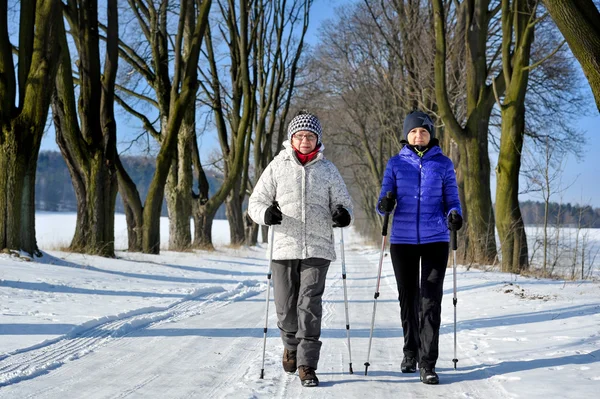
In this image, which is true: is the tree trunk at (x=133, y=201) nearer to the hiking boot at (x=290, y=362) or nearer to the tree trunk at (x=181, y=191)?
the tree trunk at (x=181, y=191)

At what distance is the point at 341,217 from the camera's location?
197 inches

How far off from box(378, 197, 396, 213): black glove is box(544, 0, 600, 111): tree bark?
3.49 meters

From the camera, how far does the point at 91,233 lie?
13.2m

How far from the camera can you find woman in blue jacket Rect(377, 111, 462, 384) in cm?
513

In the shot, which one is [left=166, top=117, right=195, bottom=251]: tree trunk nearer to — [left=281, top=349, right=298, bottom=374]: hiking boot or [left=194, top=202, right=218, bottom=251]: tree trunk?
[left=194, top=202, right=218, bottom=251]: tree trunk

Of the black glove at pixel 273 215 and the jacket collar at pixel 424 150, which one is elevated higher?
the jacket collar at pixel 424 150

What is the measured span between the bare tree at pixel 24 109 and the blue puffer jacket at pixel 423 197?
751 centimetres

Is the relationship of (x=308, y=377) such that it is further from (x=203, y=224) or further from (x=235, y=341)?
(x=203, y=224)

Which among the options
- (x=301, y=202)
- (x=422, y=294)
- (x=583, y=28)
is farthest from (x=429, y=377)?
(x=583, y=28)

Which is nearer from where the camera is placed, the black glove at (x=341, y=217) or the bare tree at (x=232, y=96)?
the black glove at (x=341, y=217)

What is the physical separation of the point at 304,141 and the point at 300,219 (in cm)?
65

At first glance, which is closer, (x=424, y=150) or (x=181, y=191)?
(x=424, y=150)

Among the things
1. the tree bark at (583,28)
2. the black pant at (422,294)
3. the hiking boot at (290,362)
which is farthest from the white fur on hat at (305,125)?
the tree bark at (583,28)

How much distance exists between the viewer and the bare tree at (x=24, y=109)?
1043 centimetres
